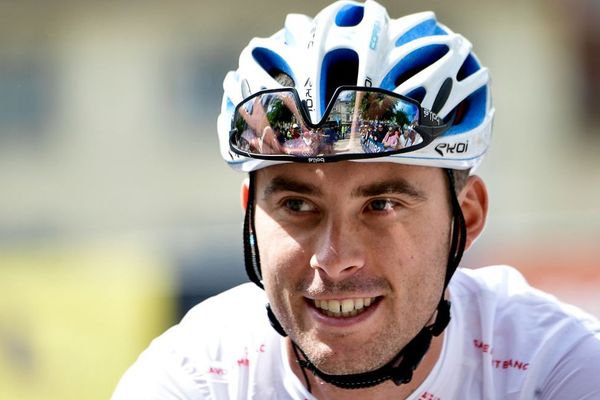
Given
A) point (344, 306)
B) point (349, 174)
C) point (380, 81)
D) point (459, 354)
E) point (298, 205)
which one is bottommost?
point (459, 354)

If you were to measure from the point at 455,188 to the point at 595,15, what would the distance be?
9777 millimetres

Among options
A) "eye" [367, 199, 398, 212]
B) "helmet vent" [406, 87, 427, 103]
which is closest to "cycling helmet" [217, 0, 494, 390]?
"helmet vent" [406, 87, 427, 103]

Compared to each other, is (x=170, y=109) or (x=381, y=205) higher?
(x=381, y=205)

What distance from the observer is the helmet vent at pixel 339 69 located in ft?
10.4

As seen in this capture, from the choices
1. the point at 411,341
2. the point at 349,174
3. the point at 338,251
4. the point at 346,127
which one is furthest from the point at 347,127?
the point at 411,341

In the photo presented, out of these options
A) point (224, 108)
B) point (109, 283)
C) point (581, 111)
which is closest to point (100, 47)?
point (581, 111)

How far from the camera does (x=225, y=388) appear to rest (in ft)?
11.1

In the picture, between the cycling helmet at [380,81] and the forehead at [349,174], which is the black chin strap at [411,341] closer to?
the cycling helmet at [380,81]

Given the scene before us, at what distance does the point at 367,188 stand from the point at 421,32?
65 cm

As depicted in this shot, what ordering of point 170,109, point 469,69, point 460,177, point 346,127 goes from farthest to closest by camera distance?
point 170,109 < point 469,69 < point 460,177 < point 346,127

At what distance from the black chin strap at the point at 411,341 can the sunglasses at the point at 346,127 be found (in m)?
0.25

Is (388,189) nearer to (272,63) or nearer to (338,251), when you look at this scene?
(338,251)

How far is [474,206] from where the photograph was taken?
3.51m

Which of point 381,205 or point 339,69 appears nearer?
point 381,205
